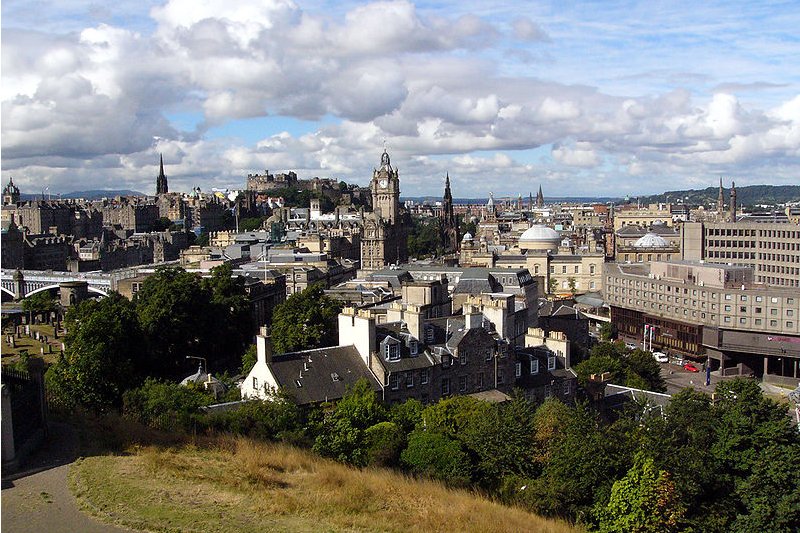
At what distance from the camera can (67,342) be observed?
46.9 meters

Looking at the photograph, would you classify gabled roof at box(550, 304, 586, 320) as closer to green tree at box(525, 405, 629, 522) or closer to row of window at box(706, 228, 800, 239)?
green tree at box(525, 405, 629, 522)

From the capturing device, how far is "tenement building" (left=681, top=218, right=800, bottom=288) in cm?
9812

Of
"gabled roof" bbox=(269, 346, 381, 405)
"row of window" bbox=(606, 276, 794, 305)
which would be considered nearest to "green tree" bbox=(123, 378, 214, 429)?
"gabled roof" bbox=(269, 346, 381, 405)

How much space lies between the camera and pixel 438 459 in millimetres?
28359

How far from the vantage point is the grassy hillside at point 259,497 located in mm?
18531

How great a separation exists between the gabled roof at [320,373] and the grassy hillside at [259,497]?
34.4 ft

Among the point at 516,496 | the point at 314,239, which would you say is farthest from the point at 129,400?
the point at 314,239

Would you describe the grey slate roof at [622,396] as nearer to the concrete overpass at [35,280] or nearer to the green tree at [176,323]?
the green tree at [176,323]

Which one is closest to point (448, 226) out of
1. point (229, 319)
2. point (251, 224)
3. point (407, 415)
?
point (251, 224)

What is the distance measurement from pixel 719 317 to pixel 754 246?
34913mm

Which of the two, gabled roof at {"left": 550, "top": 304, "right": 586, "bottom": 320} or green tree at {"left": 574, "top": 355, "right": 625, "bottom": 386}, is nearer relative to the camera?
green tree at {"left": 574, "top": 355, "right": 625, "bottom": 386}

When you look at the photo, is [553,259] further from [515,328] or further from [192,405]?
[192,405]

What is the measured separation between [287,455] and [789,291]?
5977 cm

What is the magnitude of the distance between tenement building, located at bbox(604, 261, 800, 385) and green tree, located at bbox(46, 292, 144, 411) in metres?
49.8
